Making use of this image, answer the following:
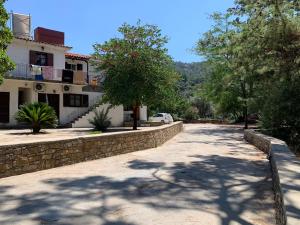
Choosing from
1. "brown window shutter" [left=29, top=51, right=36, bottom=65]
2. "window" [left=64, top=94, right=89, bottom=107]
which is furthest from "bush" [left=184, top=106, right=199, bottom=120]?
"brown window shutter" [left=29, top=51, right=36, bottom=65]

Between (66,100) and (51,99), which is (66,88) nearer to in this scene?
(66,100)

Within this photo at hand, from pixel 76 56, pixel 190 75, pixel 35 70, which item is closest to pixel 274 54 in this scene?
pixel 35 70

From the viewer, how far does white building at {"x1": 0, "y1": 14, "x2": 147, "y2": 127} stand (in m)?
29.9

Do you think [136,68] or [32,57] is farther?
[32,57]

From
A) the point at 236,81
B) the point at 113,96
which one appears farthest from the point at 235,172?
the point at 236,81

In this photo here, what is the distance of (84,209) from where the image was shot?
21.2 feet

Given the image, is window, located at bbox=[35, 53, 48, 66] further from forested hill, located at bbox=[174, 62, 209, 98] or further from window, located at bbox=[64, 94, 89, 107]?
forested hill, located at bbox=[174, 62, 209, 98]

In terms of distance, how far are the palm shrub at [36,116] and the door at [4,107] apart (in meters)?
5.84

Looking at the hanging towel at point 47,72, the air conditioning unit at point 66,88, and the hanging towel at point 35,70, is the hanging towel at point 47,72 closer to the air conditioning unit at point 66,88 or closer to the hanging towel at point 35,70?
the hanging towel at point 35,70

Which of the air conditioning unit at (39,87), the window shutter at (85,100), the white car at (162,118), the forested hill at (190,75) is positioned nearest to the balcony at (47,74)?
the air conditioning unit at (39,87)

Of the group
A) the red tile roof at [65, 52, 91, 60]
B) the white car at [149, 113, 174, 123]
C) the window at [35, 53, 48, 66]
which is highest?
the red tile roof at [65, 52, 91, 60]

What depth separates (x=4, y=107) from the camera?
29625 millimetres

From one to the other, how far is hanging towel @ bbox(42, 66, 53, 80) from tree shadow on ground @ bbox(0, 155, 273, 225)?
73.7 ft

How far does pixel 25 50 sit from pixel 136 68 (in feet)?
33.5
